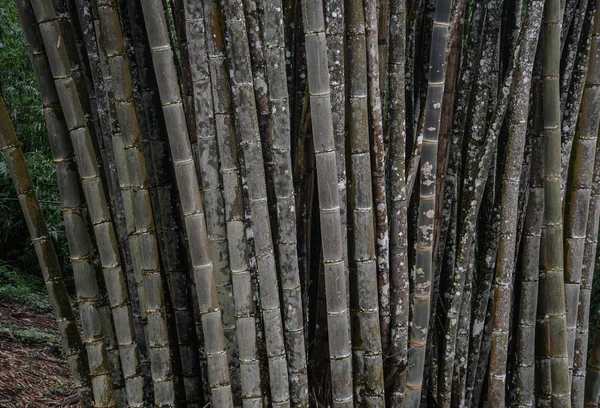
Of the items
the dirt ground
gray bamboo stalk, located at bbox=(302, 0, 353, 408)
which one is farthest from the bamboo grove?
the dirt ground

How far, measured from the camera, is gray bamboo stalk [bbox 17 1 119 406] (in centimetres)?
234

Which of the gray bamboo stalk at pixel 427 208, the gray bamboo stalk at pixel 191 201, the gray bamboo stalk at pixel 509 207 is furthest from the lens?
the gray bamboo stalk at pixel 509 207

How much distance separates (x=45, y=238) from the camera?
2.51m

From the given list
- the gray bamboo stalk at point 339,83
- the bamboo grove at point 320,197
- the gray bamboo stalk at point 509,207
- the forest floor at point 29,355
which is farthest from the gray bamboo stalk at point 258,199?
the forest floor at point 29,355

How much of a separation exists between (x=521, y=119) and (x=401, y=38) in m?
0.58

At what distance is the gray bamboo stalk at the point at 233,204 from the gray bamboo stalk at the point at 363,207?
16.1 inches

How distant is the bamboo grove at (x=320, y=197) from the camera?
217cm

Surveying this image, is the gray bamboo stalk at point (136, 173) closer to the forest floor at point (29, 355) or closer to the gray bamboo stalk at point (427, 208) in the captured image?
the gray bamboo stalk at point (427, 208)

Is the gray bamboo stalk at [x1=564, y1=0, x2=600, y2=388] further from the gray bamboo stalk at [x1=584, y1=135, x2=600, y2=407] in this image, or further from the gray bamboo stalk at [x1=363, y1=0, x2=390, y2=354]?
the gray bamboo stalk at [x1=363, y1=0, x2=390, y2=354]

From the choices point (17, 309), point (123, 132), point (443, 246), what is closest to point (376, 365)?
point (443, 246)

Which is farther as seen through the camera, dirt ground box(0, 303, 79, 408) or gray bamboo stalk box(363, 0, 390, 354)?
dirt ground box(0, 303, 79, 408)

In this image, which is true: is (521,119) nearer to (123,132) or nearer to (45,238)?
(123,132)

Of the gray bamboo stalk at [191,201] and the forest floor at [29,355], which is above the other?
the gray bamboo stalk at [191,201]

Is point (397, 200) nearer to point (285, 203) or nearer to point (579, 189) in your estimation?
point (285, 203)
